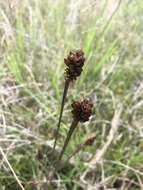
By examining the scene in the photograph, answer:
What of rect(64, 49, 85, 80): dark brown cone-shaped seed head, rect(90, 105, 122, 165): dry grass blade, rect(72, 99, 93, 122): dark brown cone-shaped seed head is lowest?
rect(90, 105, 122, 165): dry grass blade

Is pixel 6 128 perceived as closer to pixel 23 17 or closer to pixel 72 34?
pixel 72 34

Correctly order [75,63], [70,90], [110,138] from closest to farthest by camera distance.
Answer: [75,63] < [110,138] < [70,90]

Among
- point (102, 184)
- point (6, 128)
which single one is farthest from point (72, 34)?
point (102, 184)

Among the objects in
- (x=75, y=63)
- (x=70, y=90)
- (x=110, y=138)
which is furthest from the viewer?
(x=70, y=90)

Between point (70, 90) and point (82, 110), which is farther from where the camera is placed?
point (70, 90)

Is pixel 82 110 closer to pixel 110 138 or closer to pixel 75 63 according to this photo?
pixel 75 63

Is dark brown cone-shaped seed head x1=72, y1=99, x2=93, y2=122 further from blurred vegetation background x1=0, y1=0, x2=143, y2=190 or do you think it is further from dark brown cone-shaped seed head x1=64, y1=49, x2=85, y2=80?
blurred vegetation background x1=0, y1=0, x2=143, y2=190

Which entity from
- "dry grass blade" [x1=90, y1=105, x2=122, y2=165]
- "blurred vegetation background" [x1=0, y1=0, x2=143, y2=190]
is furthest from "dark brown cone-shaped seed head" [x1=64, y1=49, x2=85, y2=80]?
"dry grass blade" [x1=90, y1=105, x2=122, y2=165]

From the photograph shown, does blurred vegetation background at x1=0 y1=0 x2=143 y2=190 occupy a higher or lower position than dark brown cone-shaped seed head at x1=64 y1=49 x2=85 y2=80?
lower


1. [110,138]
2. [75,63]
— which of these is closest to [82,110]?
[75,63]
